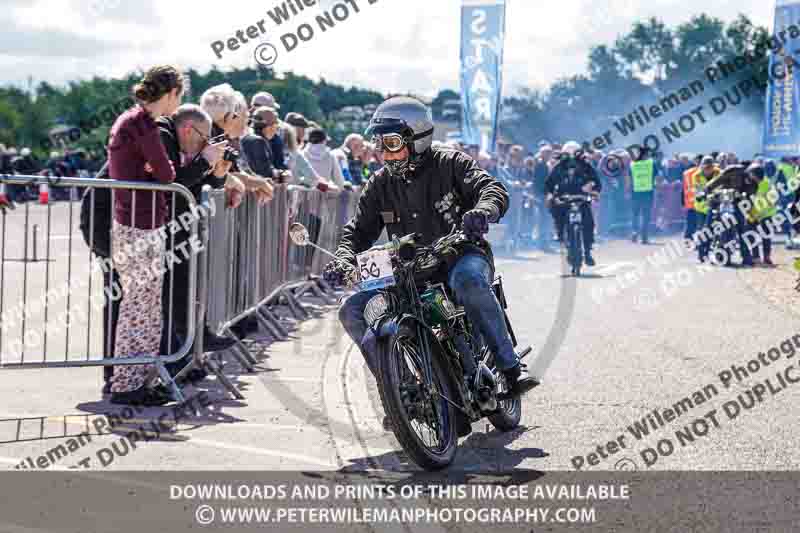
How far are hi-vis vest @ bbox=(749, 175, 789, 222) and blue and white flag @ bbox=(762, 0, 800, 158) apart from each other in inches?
122

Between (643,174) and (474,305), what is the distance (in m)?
23.2

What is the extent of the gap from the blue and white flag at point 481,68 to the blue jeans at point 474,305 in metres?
20.4

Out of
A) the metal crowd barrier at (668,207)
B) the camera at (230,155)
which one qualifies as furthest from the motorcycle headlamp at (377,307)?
the metal crowd barrier at (668,207)

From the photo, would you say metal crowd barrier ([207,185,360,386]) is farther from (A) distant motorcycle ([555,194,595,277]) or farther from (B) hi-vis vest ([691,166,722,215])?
(B) hi-vis vest ([691,166,722,215])

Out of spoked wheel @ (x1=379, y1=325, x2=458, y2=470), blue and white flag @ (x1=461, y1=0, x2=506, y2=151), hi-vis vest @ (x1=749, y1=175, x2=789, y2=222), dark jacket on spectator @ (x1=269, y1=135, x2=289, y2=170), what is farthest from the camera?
blue and white flag @ (x1=461, y1=0, x2=506, y2=151)

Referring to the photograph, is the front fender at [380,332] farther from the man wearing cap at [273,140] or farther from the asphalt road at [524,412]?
the man wearing cap at [273,140]

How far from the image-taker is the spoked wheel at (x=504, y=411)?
Answer: 677 cm

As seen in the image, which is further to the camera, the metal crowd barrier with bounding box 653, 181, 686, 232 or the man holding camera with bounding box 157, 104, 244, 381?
the metal crowd barrier with bounding box 653, 181, 686, 232

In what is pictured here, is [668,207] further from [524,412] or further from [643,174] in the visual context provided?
[524,412]

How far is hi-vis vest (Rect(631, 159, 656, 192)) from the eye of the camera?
28.9 metres

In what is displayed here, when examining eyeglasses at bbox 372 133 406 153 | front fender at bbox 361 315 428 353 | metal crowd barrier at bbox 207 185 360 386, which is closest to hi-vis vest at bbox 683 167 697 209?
metal crowd barrier at bbox 207 185 360 386

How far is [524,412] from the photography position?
772cm

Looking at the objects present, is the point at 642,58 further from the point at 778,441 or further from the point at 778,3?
the point at 778,441

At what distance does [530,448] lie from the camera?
6605 mm
